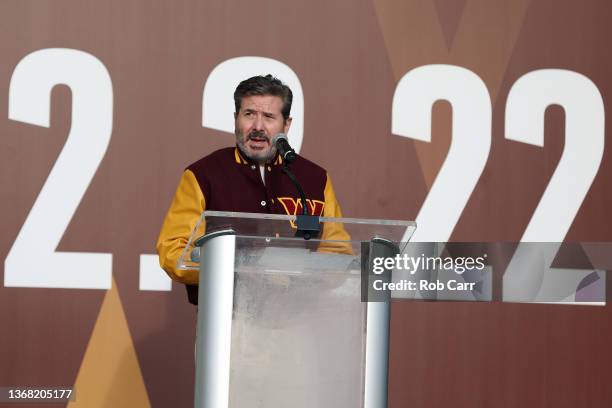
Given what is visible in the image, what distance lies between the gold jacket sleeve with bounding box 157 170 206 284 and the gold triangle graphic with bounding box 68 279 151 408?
83 centimetres

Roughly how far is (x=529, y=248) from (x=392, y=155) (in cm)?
63

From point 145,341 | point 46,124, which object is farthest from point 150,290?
point 46,124

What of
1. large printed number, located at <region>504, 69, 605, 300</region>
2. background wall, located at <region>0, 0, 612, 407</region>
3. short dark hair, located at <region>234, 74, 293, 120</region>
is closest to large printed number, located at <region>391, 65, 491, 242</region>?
background wall, located at <region>0, 0, 612, 407</region>

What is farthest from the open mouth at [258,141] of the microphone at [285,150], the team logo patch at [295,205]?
the microphone at [285,150]

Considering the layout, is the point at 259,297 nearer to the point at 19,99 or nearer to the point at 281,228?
the point at 281,228

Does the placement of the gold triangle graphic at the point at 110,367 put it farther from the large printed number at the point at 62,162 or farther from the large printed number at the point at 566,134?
the large printed number at the point at 566,134

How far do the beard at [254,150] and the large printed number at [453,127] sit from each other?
911 millimetres

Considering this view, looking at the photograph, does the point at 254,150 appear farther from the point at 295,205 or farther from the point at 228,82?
the point at 228,82

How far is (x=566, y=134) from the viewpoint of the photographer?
3.54m

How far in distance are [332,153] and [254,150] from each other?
2.67ft

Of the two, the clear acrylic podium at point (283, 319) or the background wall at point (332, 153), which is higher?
the background wall at point (332, 153)

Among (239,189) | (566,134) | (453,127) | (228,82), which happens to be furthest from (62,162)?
(566,134)

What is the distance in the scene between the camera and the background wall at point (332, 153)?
3.27m

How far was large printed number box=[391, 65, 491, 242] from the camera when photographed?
3.47m
